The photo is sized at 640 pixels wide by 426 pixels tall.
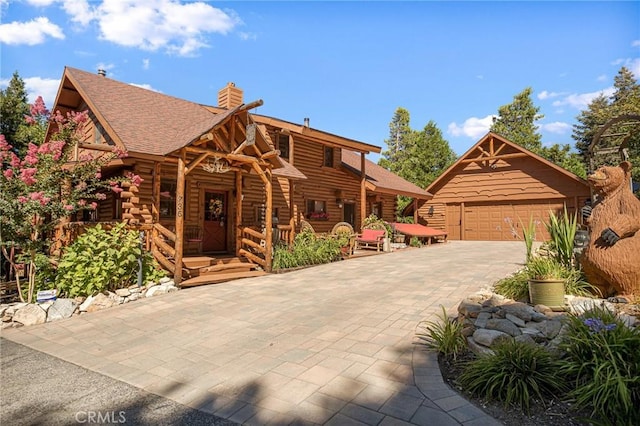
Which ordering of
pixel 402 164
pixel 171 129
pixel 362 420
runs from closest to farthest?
pixel 362 420
pixel 171 129
pixel 402 164

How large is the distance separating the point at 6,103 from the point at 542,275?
85.2 ft

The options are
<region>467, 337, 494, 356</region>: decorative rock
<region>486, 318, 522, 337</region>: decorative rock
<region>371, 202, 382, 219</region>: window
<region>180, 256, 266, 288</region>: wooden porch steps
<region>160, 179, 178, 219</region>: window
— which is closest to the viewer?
<region>467, 337, 494, 356</region>: decorative rock

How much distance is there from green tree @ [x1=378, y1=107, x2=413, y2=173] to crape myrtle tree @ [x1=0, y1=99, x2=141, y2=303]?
98.6ft

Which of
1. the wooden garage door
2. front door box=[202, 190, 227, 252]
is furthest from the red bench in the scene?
the wooden garage door

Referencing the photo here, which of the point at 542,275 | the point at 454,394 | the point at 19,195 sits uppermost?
the point at 19,195

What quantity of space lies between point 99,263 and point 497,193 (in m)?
19.8

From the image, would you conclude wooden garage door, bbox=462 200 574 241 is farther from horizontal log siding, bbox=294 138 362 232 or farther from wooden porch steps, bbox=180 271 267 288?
wooden porch steps, bbox=180 271 267 288

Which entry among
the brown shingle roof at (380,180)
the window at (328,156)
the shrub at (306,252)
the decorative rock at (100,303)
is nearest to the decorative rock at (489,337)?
the decorative rock at (100,303)

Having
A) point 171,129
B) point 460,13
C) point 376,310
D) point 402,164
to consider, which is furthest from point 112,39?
point 402,164

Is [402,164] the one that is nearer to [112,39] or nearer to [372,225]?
[372,225]

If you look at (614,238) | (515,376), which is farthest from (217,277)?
(614,238)

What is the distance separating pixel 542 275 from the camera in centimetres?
475

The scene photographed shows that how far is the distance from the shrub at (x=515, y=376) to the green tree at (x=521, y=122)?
33.8m

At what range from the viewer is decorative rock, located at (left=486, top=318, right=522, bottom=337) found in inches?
140
